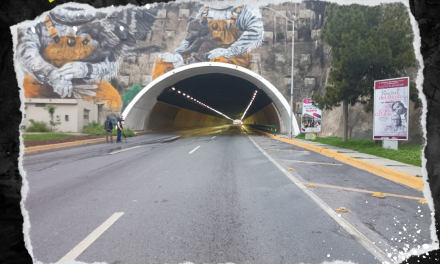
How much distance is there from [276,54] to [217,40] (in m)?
6.15

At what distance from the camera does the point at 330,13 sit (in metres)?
18.4

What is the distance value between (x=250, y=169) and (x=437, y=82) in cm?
620

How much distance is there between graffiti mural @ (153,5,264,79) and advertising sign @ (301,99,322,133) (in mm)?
8419

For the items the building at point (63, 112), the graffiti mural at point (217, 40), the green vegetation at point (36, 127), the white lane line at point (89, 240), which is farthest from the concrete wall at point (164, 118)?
the white lane line at point (89, 240)

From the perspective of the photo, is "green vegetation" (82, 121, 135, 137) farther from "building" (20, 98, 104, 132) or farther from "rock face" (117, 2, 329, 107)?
"rock face" (117, 2, 329, 107)

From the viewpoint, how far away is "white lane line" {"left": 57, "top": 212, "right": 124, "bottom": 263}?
3.08 m

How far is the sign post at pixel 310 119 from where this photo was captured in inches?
890

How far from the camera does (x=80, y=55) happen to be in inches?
1132

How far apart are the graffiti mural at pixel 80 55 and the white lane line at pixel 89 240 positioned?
27061 mm

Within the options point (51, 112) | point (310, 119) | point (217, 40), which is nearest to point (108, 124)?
point (51, 112)

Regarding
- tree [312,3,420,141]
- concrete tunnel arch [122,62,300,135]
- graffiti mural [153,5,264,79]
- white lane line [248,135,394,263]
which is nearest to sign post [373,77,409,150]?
tree [312,3,420,141]

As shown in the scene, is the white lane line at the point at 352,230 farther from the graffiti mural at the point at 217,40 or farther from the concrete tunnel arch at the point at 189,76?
the graffiti mural at the point at 217,40

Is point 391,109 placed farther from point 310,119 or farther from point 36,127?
point 36,127

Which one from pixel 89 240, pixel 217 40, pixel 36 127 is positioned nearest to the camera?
pixel 89 240
